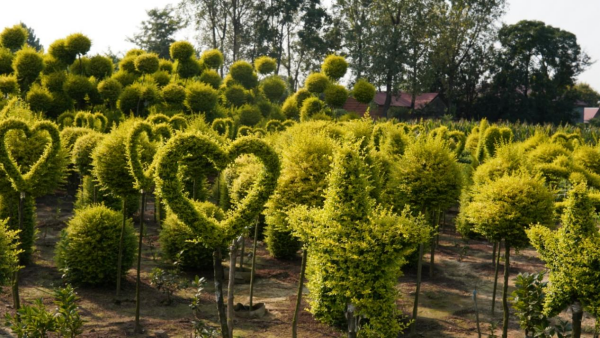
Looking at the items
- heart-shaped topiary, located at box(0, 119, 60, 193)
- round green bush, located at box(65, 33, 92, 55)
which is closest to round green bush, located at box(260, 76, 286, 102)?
round green bush, located at box(65, 33, 92, 55)

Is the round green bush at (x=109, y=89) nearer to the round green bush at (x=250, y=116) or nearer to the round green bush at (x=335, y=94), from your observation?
the round green bush at (x=250, y=116)

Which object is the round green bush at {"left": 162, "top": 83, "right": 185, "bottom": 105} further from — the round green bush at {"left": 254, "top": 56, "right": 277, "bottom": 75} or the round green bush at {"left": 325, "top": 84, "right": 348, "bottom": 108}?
the round green bush at {"left": 325, "top": 84, "right": 348, "bottom": 108}

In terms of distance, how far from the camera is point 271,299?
10781 mm

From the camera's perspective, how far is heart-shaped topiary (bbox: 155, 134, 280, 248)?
6.20m

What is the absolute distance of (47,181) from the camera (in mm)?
9477

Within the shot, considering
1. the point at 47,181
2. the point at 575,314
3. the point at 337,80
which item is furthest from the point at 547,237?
the point at 337,80

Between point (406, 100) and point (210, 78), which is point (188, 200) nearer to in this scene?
point (210, 78)

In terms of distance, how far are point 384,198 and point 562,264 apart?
11.8 ft

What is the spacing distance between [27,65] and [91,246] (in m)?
16.5

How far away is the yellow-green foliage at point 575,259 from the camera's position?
6.60m

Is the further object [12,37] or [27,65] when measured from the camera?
[12,37]

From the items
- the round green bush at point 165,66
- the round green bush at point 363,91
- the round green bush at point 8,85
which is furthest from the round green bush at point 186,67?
the round green bush at point 363,91

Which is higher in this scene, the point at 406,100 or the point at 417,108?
the point at 406,100

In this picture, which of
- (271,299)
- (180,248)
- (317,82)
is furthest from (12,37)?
(271,299)
